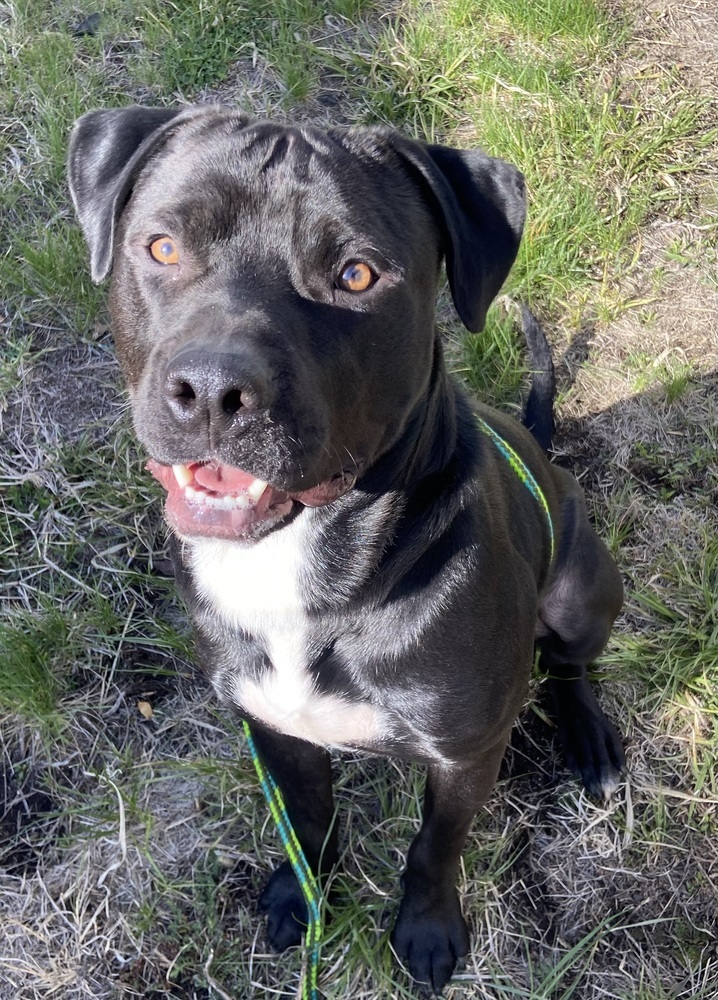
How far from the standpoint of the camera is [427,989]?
281cm

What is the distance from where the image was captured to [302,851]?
284cm

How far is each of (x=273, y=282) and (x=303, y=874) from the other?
1775mm

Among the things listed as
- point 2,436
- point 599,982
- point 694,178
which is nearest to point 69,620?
point 2,436

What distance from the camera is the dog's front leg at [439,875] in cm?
245

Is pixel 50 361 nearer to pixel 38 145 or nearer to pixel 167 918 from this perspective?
pixel 38 145

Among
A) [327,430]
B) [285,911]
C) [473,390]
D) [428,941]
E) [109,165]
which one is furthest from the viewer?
[473,390]

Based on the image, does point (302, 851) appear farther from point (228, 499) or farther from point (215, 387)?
point (215, 387)

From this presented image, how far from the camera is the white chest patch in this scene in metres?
2.18

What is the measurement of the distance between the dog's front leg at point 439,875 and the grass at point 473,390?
0.30ft

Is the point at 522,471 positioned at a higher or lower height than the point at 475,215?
lower

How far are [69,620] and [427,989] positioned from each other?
1.73 meters

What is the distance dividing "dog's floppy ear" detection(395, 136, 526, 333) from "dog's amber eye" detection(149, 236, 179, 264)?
1.91ft

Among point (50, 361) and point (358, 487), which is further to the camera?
point (50, 361)

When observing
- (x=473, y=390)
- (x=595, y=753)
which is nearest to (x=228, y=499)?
(x=595, y=753)
